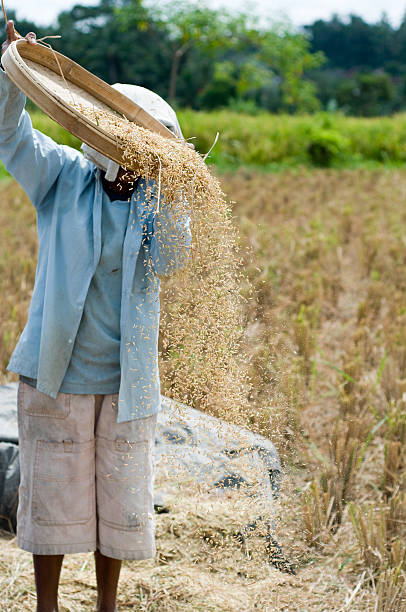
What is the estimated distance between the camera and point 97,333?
1680 millimetres

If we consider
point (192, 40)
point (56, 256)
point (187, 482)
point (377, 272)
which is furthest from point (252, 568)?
point (192, 40)

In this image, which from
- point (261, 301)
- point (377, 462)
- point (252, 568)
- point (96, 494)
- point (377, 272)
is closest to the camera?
point (96, 494)

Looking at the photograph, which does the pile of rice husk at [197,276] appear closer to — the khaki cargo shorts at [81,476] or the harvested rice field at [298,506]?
the harvested rice field at [298,506]

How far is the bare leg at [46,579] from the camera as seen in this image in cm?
175

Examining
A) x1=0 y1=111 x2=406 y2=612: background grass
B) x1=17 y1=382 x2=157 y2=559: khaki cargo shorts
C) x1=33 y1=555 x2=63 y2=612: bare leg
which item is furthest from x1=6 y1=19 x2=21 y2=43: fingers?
x1=33 y1=555 x2=63 y2=612: bare leg

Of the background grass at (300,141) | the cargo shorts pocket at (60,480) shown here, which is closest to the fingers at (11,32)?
the cargo shorts pocket at (60,480)

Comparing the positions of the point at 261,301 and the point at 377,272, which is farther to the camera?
the point at 377,272

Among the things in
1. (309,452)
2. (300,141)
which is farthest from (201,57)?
(309,452)

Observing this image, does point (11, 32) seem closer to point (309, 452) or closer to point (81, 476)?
point (81, 476)

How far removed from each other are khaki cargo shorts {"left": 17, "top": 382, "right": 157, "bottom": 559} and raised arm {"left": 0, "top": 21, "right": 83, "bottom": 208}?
0.52 metres

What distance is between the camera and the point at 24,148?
1629 mm

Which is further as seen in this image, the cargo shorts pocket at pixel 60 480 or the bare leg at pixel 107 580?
the bare leg at pixel 107 580

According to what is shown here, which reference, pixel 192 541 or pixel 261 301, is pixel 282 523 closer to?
pixel 192 541

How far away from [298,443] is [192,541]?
530mm
